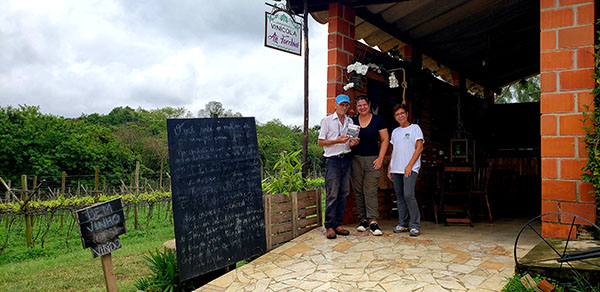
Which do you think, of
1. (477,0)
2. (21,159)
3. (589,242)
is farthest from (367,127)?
(21,159)

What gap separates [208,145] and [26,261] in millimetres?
7764

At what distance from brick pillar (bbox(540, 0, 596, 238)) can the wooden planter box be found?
2.49m

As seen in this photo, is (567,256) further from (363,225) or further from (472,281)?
(363,225)

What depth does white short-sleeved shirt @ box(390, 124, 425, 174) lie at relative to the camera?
4359 mm

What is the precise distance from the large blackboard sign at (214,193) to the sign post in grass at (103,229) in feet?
1.94

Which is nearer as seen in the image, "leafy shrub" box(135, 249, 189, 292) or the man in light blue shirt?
"leafy shrub" box(135, 249, 189, 292)

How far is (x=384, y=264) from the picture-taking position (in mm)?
3451

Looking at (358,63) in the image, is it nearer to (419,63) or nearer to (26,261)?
(419,63)

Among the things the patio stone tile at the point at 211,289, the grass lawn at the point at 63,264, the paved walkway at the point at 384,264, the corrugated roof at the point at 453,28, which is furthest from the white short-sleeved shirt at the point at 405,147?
the grass lawn at the point at 63,264

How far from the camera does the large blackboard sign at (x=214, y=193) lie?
367cm

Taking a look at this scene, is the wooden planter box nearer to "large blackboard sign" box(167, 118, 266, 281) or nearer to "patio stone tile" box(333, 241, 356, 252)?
"large blackboard sign" box(167, 118, 266, 281)

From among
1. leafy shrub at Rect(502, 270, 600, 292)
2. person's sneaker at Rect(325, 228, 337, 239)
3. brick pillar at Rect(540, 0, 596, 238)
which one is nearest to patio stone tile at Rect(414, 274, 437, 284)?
leafy shrub at Rect(502, 270, 600, 292)

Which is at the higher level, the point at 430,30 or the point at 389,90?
the point at 430,30

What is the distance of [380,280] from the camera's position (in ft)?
10.1
